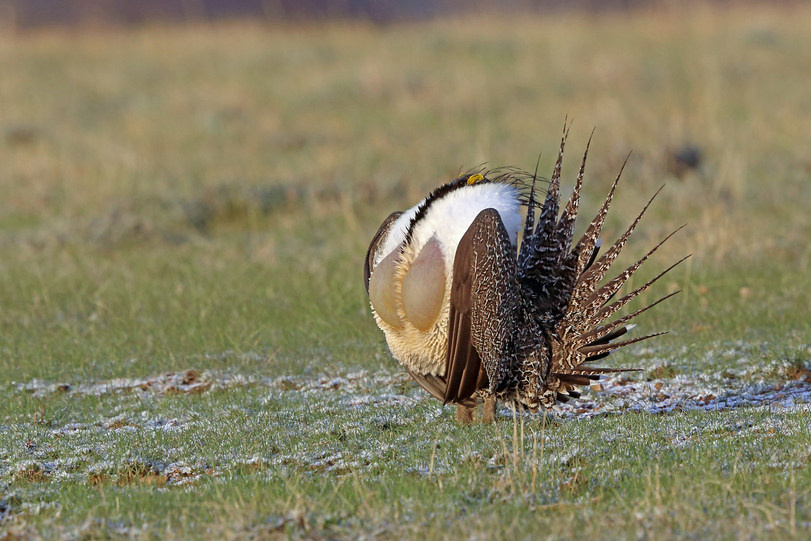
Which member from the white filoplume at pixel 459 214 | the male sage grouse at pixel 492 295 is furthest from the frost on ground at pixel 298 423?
the white filoplume at pixel 459 214

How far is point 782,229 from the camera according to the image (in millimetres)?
8547

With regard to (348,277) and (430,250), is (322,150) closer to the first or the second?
(348,277)

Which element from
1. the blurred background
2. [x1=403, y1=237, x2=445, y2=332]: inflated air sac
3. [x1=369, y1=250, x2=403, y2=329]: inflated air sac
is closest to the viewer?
[x1=403, y1=237, x2=445, y2=332]: inflated air sac

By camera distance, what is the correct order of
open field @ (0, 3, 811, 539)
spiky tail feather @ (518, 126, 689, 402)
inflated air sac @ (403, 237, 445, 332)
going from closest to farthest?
open field @ (0, 3, 811, 539)
inflated air sac @ (403, 237, 445, 332)
spiky tail feather @ (518, 126, 689, 402)

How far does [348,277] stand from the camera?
7613 mm

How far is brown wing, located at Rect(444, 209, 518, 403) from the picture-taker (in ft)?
12.6

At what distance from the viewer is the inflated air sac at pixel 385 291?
407cm

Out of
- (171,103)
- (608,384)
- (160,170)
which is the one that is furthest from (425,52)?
(608,384)

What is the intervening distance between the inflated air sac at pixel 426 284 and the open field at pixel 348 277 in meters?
0.53

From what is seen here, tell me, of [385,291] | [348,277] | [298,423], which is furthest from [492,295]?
[348,277]

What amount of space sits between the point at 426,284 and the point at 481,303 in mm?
217

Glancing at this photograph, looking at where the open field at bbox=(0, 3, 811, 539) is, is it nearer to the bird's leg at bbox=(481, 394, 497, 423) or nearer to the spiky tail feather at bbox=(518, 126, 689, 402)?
the bird's leg at bbox=(481, 394, 497, 423)

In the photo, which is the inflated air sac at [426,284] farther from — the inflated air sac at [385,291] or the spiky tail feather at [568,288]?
the spiky tail feather at [568,288]

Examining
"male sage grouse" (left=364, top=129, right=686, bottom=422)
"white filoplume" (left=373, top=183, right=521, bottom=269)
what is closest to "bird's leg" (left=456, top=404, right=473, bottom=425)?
"male sage grouse" (left=364, top=129, right=686, bottom=422)
